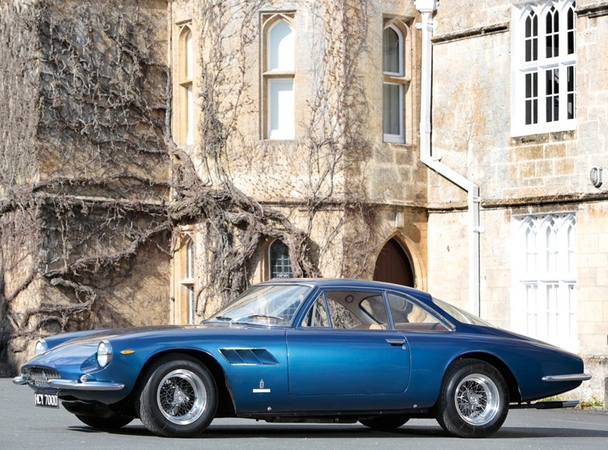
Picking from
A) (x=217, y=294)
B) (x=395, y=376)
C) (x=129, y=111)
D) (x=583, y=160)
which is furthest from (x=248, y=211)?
(x=395, y=376)

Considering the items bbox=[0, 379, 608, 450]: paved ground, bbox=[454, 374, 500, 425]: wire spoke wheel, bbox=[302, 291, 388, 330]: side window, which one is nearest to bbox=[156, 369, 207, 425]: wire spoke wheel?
bbox=[0, 379, 608, 450]: paved ground

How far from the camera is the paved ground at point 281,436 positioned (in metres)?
8.79

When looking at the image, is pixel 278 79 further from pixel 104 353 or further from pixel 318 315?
pixel 104 353

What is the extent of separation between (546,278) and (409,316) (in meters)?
7.44

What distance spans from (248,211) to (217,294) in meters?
1.34

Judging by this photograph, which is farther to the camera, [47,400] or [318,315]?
[318,315]

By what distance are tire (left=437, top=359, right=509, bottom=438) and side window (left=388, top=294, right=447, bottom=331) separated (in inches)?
16.4

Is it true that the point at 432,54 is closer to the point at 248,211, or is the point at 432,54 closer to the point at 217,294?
the point at 248,211

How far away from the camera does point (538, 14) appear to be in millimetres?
17375

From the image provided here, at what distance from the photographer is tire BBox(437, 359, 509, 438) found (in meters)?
9.95

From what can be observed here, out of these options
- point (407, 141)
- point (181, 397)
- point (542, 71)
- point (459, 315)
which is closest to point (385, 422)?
point (459, 315)

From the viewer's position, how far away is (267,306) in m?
10.1

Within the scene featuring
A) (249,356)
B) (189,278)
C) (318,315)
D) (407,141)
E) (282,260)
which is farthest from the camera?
(189,278)

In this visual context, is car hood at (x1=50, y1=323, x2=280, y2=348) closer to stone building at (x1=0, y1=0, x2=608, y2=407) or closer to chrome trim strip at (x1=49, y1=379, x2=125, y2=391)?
chrome trim strip at (x1=49, y1=379, x2=125, y2=391)
